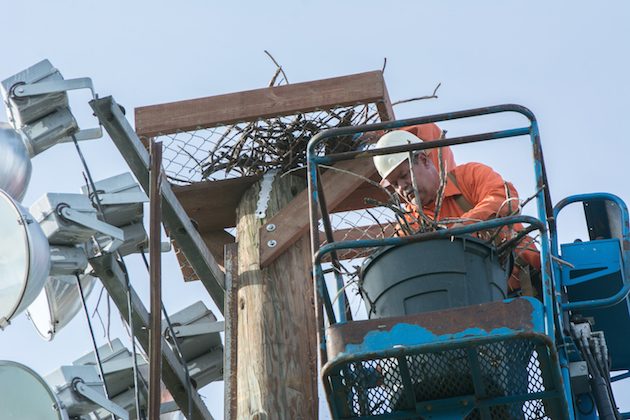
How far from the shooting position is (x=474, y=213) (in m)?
7.02

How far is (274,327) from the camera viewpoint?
788 centimetres

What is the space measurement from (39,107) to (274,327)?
5.47ft

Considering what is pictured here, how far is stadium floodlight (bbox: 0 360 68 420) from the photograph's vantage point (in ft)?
25.2

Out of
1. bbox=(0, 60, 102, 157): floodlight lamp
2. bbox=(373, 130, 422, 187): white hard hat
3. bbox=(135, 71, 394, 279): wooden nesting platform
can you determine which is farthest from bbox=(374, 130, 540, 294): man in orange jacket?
bbox=(0, 60, 102, 157): floodlight lamp

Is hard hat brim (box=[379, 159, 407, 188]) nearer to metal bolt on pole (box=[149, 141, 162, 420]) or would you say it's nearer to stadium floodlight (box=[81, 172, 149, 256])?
metal bolt on pole (box=[149, 141, 162, 420])

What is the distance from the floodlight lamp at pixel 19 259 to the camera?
743cm

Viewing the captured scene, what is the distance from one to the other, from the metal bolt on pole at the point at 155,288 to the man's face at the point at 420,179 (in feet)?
3.91

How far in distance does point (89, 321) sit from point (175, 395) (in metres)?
0.60

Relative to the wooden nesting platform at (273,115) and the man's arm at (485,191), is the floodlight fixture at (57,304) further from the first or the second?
the man's arm at (485,191)

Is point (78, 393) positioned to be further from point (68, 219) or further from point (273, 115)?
point (273, 115)

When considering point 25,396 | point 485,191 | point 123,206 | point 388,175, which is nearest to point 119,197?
point 123,206

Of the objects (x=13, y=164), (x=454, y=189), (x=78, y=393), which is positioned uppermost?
(x=13, y=164)

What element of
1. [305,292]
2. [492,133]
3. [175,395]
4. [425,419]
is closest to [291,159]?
[305,292]

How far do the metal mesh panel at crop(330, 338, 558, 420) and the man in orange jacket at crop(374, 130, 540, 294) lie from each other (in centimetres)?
84
